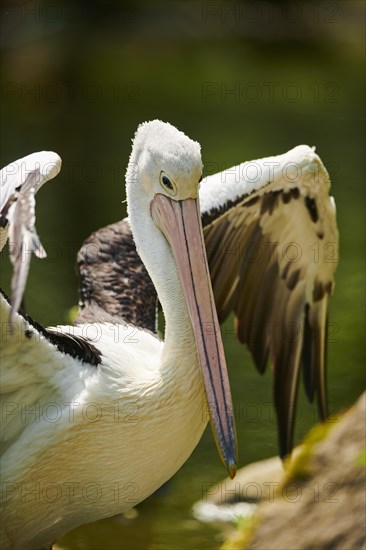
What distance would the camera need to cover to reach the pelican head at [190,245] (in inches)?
148

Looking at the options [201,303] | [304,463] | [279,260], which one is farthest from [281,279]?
[201,303]

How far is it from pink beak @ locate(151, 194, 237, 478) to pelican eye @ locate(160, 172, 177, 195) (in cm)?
5

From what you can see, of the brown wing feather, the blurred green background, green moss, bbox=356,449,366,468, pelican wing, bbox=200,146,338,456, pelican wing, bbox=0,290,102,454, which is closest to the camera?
pelican wing, bbox=0,290,102,454

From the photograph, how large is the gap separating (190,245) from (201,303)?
228mm

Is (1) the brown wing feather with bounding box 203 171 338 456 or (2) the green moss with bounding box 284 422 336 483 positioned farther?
(1) the brown wing feather with bounding box 203 171 338 456

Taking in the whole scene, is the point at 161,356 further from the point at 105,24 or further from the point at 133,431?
the point at 105,24

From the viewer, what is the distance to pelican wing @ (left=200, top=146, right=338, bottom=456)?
186 inches

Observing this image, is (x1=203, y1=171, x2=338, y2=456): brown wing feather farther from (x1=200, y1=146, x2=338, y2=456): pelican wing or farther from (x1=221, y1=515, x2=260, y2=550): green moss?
(x1=221, y1=515, x2=260, y2=550): green moss

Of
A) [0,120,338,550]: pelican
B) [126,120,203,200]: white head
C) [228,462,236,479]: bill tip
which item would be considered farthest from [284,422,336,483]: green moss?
[126,120,203,200]: white head

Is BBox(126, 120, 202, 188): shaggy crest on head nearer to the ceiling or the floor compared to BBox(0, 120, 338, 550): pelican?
nearer to the ceiling

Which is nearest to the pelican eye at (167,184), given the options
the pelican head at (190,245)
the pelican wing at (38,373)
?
the pelican head at (190,245)

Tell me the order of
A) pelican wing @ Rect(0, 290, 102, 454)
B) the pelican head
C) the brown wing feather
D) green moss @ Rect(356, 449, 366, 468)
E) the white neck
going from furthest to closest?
the brown wing feather
green moss @ Rect(356, 449, 366, 468)
the white neck
the pelican head
pelican wing @ Rect(0, 290, 102, 454)

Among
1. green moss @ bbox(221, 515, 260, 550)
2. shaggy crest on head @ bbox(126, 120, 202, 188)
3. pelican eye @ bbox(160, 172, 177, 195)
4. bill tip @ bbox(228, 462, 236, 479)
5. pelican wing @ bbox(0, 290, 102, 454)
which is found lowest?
green moss @ bbox(221, 515, 260, 550)

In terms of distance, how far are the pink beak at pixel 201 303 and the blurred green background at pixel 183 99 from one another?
2.97 meters
